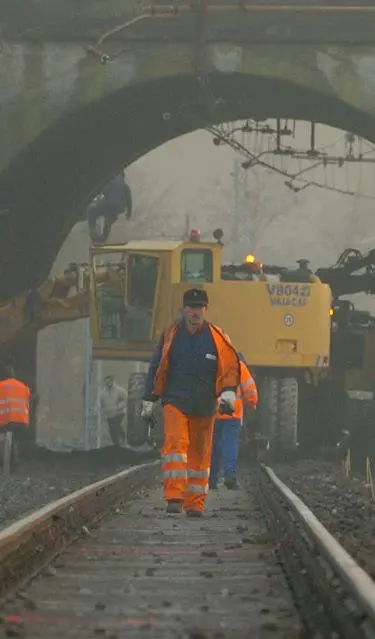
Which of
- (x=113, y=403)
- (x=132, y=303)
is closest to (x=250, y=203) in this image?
(x=113, y=403)

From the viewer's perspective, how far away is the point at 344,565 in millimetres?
6309

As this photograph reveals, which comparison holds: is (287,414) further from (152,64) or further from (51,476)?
(152,64)

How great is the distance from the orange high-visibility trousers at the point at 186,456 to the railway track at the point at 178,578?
23cm

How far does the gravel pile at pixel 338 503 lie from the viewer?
8680 millimetres

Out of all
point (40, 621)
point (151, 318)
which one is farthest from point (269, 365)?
point (40, 621)

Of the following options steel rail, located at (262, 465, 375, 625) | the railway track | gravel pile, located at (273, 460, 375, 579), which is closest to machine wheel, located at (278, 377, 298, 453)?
gravel pile, located at (273, 460, 375, 579)

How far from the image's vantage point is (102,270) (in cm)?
2620

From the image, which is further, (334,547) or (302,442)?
(302,442)

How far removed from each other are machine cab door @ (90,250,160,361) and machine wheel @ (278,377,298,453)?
7.34 feet

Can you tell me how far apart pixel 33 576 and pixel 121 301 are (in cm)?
1834

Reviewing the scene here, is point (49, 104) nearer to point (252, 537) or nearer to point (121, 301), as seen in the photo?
point (121, 301)

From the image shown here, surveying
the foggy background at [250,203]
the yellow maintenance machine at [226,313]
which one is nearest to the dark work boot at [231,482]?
the yellow maintenance machine at [226,313]

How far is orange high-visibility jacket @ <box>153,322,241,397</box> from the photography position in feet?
36.5

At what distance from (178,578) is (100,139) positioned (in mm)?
19081
